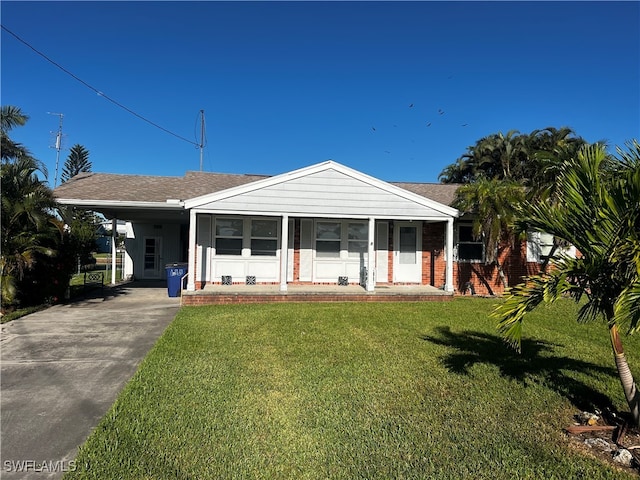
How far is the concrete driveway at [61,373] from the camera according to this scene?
3258 mm

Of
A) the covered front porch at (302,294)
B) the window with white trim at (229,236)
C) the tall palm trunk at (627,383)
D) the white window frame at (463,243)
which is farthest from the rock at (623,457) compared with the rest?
the window with white trim at (229,236)

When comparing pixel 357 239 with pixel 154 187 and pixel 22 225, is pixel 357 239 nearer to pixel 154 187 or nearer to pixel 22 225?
pixel 154 187

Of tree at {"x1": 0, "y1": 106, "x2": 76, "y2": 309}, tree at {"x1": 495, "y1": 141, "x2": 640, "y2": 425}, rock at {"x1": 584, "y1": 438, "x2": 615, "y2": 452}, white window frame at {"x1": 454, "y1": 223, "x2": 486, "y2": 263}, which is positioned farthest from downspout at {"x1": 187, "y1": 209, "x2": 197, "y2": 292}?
rock at {"x1": 584, "y1": 438, "x2": 615, "y2": 452}

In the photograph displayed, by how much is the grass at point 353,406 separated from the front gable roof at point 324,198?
15.7 ft

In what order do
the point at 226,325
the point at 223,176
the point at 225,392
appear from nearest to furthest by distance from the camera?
the point at 225,392, the point at 226,325, the point at 223,176

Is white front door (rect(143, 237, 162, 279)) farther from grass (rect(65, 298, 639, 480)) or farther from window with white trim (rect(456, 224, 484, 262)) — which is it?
window with white trim (rect(456, 224, 484, 262))

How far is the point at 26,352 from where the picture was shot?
610 cm

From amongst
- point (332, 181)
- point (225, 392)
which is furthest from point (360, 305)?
point (225, 392)

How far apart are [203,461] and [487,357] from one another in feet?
14.9

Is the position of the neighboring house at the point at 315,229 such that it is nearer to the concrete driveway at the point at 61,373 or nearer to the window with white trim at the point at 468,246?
the window with white trim at the point at 468,246

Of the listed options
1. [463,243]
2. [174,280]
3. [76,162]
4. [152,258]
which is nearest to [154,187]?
[174,280]

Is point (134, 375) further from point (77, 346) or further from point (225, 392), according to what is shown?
point (77, 346)

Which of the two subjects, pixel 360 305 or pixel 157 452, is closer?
pixel 157 452

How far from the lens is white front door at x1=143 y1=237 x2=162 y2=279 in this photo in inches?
711
